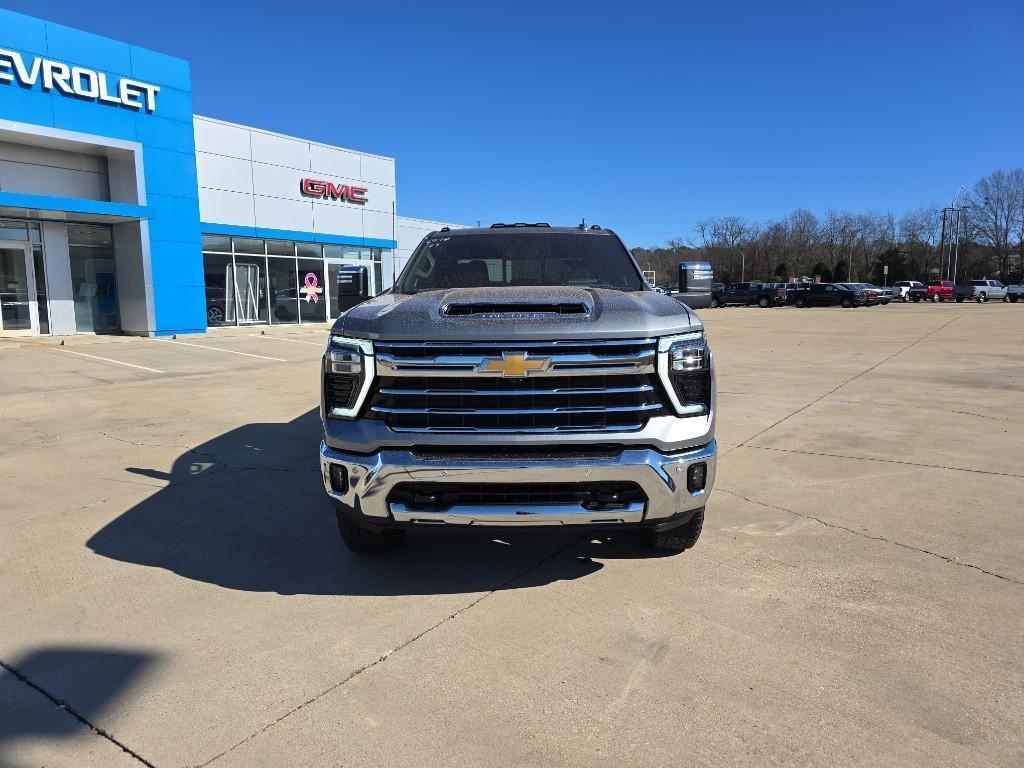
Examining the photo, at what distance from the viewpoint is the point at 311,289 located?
82.6 ft

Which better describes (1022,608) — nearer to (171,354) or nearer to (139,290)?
(171,354)

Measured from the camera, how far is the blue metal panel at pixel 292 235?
2134cm

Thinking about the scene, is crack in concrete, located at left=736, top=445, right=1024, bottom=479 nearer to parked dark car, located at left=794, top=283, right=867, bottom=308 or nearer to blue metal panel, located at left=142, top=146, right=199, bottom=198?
blue metal panel, located at left=142, top=146, right=199, bottom=198

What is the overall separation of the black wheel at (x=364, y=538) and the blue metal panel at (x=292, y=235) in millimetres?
19852

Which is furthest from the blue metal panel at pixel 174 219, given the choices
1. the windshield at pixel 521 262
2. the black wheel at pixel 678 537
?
the black wheel at pixel 678 537

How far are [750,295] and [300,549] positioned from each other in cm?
5080

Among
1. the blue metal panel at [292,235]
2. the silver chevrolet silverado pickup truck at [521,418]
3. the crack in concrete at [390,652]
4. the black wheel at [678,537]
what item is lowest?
the crack in concrete at [390,652]

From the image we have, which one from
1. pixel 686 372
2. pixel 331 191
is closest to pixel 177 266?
pixel 331 191

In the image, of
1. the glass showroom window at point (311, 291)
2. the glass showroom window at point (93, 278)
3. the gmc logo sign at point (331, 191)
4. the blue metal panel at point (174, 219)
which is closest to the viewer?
the glass showroom window at point (93, 278)

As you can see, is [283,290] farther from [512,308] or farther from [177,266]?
[512,308]

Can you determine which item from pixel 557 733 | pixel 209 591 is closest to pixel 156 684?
pixel 209 591

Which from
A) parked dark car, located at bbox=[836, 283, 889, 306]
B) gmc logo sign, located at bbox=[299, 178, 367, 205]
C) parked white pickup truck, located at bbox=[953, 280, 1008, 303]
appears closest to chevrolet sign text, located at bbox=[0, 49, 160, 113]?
gmc logo sign, located at bbox=[299, 178, 367, 205]

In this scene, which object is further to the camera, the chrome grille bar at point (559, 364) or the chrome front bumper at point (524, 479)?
the chrome grille bar at point (559, 364)

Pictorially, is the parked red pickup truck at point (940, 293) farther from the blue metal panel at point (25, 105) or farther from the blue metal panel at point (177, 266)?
the blue metal panel at point (25, 105)
